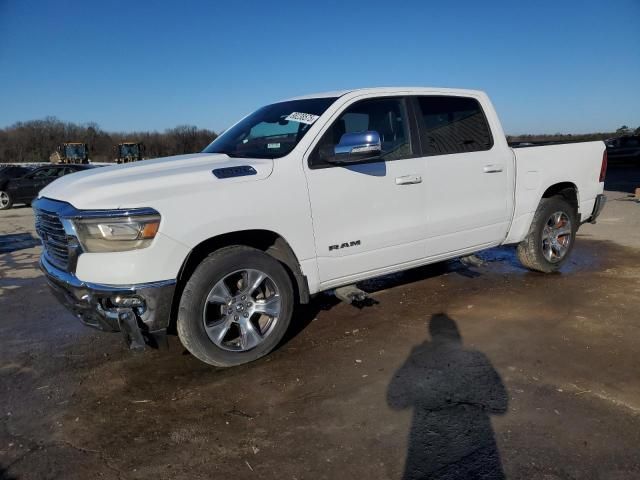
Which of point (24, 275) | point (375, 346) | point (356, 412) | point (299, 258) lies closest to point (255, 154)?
point (299, 258)

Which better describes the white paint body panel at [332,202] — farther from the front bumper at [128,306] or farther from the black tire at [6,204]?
the black tire at [6,204]

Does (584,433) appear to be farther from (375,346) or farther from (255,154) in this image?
(255,154)

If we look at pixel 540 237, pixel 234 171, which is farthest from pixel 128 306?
pixel 540 237

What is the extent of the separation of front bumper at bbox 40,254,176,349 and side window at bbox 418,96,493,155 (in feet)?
8.66

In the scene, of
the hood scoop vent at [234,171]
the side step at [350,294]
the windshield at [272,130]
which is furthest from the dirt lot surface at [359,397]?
the windshield at [272,130]

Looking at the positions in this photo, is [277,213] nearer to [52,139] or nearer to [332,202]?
[332,202]

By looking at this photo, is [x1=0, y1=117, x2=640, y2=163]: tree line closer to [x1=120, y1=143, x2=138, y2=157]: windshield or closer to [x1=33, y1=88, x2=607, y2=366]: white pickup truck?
[x1=120, y1=143, x2=138, y2=157]: windshield

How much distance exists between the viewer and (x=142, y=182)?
3.27 meters

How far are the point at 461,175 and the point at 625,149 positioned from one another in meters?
27.6

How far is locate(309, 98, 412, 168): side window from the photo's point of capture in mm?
4109

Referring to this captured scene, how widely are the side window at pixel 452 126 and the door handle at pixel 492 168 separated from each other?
0.63 ft

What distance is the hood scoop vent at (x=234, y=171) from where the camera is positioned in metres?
3.49

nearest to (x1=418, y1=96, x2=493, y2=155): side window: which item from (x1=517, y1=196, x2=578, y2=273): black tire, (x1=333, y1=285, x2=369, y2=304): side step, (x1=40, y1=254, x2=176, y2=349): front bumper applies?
(x1=517, y1=196, x2=578, y2=273): black tire

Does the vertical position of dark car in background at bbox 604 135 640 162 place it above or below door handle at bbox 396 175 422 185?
below
